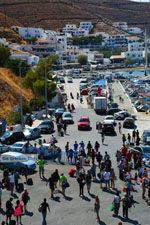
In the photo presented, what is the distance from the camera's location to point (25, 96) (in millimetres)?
56875

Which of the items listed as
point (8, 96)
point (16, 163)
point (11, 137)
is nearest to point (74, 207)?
point (16, 163)

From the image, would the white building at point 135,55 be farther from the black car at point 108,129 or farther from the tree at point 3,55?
the black car at point 108,129

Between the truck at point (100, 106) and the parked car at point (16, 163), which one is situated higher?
the truck at point (100, 106)

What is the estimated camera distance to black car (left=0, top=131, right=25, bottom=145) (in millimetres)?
31248

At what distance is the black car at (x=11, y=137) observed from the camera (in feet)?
103

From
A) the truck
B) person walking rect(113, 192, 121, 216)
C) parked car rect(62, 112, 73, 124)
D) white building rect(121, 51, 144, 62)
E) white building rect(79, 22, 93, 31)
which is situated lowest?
person walking rect(113, 192, 121, 216)

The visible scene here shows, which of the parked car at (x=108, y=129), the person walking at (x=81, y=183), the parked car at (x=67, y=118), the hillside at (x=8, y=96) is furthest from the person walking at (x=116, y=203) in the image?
the hillside at (x=8, y=96)

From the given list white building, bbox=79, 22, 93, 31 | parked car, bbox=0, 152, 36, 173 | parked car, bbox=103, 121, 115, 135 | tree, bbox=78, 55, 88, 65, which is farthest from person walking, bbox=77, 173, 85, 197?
white building, bbox=79, 22, 93, 31

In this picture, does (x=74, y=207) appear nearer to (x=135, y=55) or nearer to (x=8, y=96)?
(x=8, y=96)

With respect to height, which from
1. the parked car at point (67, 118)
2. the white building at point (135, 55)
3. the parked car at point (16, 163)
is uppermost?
the white building at point (135, 55)

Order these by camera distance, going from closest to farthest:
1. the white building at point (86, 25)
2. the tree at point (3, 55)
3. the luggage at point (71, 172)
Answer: the luggage at point (71, 172) < the tree at point (3, 55) < the white building at point (86, 25)

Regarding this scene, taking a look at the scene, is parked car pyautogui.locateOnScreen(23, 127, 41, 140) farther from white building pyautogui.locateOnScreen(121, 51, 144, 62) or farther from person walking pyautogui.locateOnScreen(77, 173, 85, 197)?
white building pyautogui.locateOnScreen(121, 51, 144, 62)

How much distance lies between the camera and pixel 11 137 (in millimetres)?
31438

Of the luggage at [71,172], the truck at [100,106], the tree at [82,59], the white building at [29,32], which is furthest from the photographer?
the white building at [29,32]
